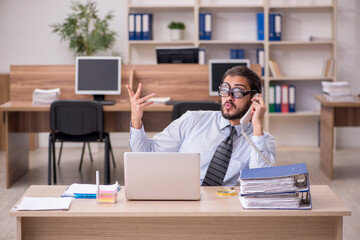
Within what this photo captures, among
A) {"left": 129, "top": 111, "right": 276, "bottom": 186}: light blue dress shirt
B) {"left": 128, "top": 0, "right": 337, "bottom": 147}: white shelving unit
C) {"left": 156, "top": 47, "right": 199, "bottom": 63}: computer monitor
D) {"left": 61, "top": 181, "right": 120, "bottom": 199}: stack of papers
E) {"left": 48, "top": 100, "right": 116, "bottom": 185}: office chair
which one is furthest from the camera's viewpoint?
{"left": 128, "top": 0, "right": 337, "bottom": 147}: white shelving unit

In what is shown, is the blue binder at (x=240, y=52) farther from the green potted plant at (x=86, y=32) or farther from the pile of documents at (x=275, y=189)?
the pile of documents at (x=275, y=189)

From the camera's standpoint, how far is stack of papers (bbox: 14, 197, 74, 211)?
1.91 meters

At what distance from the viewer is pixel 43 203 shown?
1962 mm

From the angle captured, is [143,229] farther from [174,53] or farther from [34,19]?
[34,19]

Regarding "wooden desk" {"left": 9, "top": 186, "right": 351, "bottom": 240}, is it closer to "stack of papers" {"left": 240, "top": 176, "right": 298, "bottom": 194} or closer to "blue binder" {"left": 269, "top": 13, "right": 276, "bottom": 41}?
"stack of papers" {"left": 240, "top": 176, "right": 298, "bottom": 194}

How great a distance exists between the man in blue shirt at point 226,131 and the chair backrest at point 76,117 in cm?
195

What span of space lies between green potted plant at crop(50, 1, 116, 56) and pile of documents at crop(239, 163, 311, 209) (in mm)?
4457

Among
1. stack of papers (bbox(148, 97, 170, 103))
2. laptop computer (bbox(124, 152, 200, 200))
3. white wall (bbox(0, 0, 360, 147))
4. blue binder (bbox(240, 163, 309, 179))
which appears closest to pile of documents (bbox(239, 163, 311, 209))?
blue binder (bbox(240, 163, 309, 179))

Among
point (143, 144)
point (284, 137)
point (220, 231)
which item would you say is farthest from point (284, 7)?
point (220, 231)

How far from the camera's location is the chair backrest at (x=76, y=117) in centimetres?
446

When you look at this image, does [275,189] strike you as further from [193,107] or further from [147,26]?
[147,26]

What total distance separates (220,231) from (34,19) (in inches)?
206

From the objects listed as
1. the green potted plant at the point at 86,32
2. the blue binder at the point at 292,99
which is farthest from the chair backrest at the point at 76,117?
the blue binder at the point at 292,99

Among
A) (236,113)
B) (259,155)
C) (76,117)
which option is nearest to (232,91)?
(236,113)
